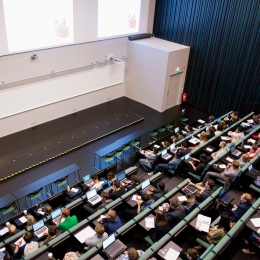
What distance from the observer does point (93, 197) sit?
7.45 metres

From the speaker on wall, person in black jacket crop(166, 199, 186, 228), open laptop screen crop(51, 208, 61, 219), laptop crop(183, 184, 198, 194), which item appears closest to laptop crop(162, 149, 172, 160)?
laptop crop(183, 184, 198, 194)

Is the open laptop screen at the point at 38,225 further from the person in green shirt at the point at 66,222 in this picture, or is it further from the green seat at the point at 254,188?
the green seat at the point at 254,188

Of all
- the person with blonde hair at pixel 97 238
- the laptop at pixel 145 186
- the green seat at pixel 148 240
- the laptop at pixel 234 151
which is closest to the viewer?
the person with blonde hair at pixel 97 238

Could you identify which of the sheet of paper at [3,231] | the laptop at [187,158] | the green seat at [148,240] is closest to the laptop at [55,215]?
the sheet of paper at [3,231]

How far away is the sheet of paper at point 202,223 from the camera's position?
6.19m

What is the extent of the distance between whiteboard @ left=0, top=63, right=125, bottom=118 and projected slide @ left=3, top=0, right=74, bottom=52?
1.41 metres

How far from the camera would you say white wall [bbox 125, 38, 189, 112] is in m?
12.7

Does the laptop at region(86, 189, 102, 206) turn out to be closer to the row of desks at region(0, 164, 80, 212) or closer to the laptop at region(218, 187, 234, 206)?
the row of desks at region(0, 164, 80, 212)

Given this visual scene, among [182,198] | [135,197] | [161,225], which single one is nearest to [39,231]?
[135,197]

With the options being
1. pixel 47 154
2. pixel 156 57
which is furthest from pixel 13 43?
pixel 156 57

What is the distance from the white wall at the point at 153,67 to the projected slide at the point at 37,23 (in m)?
3.28

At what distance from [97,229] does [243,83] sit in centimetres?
892

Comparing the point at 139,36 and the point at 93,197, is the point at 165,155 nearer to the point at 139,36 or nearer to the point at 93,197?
the point at 93,197

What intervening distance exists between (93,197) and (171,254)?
2.54m
